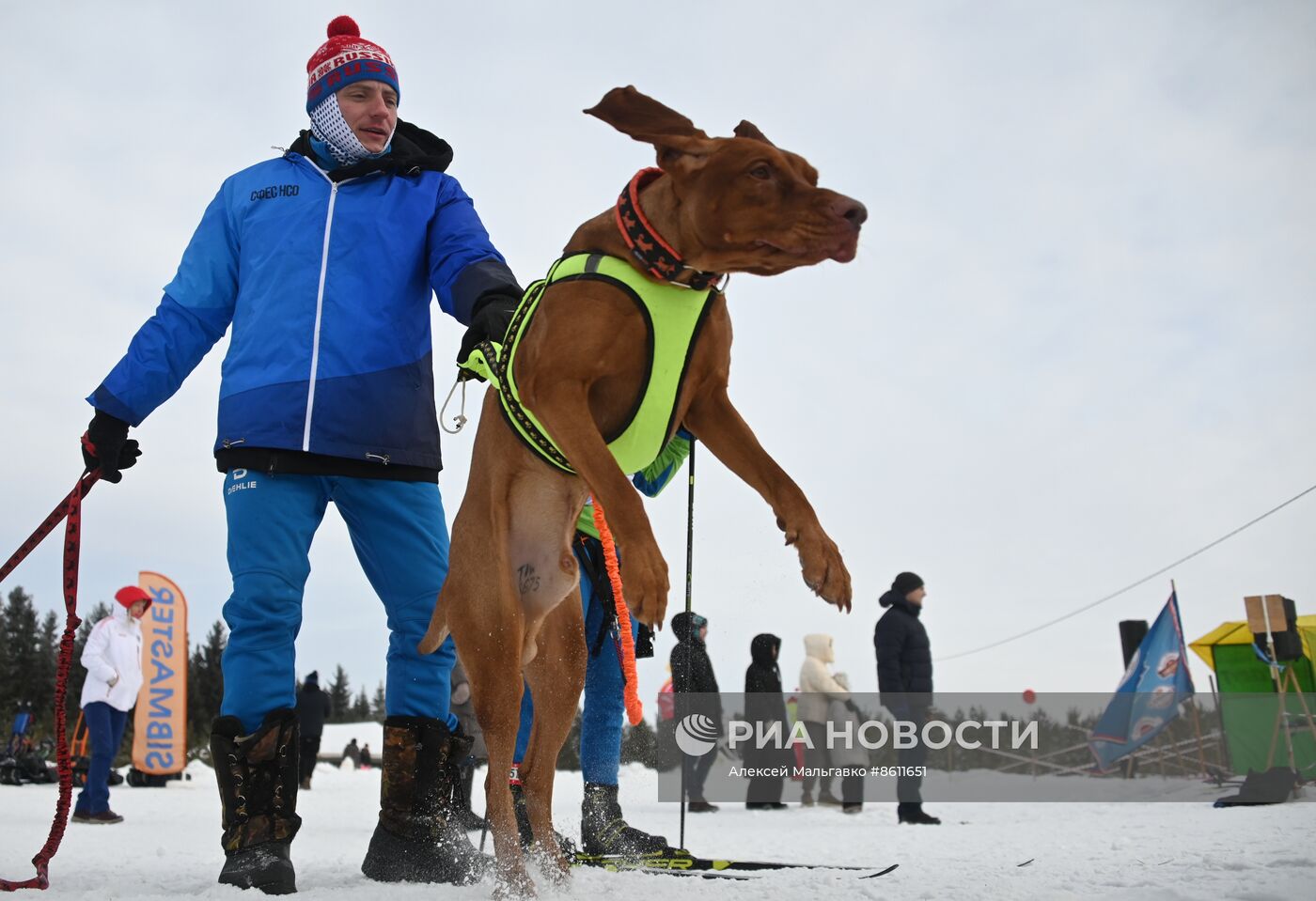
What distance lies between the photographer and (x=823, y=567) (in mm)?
2285

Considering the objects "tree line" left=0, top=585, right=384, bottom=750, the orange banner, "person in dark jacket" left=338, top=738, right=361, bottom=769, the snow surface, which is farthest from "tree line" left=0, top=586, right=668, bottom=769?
the snow surface

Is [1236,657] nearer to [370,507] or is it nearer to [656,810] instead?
[656,810]

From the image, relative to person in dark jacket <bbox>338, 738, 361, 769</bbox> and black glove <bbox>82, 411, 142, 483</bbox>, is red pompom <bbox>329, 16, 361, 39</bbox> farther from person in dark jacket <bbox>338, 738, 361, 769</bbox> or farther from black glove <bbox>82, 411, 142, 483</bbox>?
person in dark jacket <bbox>338, 738, 361, 769</bbox>

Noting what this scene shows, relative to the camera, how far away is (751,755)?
332 inches

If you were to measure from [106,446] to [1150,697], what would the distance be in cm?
978

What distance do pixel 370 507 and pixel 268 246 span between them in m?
0.87

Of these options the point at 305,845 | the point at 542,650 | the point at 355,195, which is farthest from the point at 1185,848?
the point at 305,845

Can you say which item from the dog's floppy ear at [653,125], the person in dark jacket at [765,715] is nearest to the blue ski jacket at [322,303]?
Result: the dog's floppy ear at [653,125]

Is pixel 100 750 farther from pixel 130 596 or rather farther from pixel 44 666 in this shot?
pixel 44 666

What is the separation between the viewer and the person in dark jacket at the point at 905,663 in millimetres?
7367

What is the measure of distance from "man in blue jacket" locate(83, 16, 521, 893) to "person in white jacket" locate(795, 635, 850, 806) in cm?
613

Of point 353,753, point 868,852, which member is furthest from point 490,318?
point 353,753

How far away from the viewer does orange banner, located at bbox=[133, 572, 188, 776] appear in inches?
541

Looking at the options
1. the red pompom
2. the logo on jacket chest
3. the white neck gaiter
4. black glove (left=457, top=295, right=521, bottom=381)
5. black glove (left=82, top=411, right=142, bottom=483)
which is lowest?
black glove (left=82, top=411, right=142, bottom=483)
